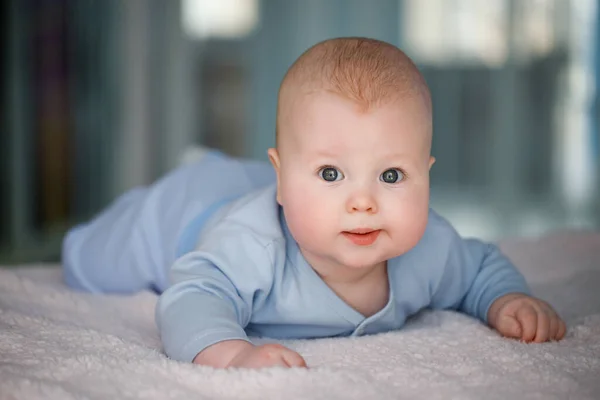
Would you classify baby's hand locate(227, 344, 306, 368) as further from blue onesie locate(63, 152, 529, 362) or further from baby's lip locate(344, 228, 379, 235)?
baby's lip locate(344, 228, 379, 235)

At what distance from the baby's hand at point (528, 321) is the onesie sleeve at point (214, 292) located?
1.08ft

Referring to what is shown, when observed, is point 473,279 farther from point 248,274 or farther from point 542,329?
point 248,274

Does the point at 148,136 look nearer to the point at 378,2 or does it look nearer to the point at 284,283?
the point at 378,2

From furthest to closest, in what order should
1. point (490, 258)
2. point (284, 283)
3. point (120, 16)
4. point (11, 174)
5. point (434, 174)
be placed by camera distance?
1. point (434, 174)
2. point (120, 16)
3. point (11, 174)
4. point (490, 258)
5. point (284, 283)

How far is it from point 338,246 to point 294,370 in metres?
0.21

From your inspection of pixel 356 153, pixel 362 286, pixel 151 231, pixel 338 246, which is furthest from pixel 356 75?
pixel 151 231

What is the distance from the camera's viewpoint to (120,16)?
3895 mm

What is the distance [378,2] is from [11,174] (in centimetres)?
260

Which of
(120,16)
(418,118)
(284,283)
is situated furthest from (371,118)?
(120,16)

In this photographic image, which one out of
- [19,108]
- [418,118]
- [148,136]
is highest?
[418,118]

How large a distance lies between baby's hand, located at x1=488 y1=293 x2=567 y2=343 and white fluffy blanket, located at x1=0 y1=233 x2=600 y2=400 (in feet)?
0.08

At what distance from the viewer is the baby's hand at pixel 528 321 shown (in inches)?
39.1

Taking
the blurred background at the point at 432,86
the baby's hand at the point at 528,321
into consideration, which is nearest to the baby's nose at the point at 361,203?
the baby's hand at the point at 528,321

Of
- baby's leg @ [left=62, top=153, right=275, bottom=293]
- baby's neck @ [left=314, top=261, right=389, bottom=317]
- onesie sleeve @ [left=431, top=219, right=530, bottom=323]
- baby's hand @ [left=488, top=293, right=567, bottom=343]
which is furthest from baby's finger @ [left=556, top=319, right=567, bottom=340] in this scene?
baby's leg @ [left=62, top=153, right=275, bottom=293]
